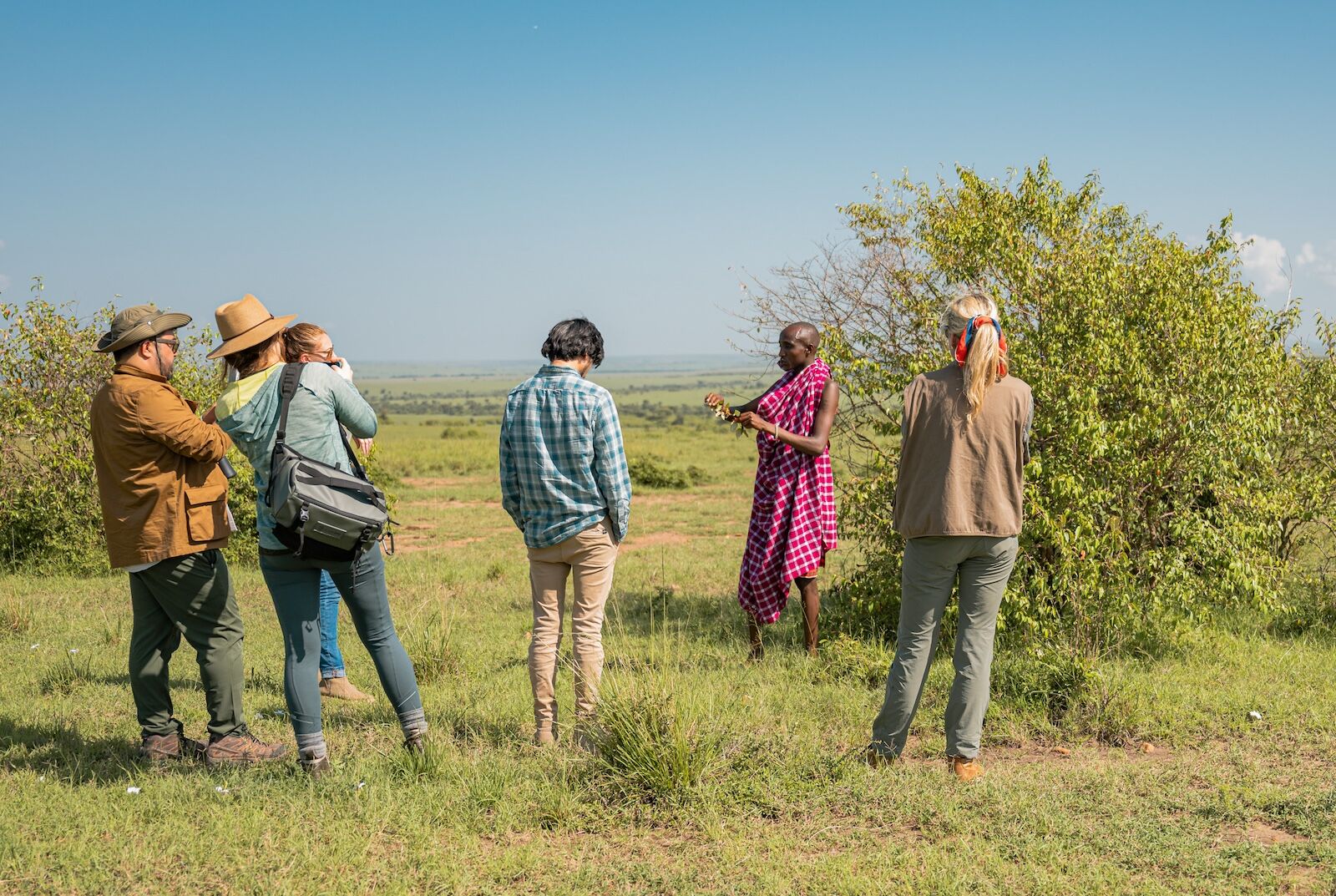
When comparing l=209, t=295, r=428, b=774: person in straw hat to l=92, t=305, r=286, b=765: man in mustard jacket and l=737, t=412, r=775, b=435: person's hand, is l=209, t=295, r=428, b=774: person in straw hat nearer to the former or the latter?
l=92, t=305, r=286, b=765: man in mustard jacket

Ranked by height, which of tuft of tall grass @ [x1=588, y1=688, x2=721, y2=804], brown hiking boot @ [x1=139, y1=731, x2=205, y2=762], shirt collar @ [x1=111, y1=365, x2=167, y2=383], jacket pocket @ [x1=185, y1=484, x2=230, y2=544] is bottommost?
brown hiking boot @ [x1=139, y1=731, x2=205, y2=762]

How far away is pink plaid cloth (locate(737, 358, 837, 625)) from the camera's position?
6105 millimetres

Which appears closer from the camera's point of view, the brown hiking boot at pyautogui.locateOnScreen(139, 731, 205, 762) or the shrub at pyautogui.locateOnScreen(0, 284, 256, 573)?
the brown hiking boot at pyautogui.locateOnScreen(139, 731, 205, 762)

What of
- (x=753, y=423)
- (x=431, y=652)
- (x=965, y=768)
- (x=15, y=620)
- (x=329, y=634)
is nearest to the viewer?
(x=965, y=768)

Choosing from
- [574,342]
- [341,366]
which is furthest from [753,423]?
[341,366]

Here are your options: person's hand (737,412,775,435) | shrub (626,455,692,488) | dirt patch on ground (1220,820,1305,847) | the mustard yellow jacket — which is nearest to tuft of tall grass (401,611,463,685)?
the mustard yellow jacket

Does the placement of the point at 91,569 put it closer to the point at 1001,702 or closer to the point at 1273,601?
the point at 1001,702

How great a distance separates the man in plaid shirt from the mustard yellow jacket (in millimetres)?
1315

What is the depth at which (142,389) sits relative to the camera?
4.25m

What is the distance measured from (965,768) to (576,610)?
176 centimetres

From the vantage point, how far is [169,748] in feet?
15.0

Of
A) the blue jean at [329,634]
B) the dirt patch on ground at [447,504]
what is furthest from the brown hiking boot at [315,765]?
the dirt patch on ground at [447,504]

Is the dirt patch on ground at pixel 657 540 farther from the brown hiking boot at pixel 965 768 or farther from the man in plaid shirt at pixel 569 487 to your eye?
the brown hiking boot at pixel 965 768

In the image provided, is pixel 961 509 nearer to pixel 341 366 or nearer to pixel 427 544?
pixel 341 366
